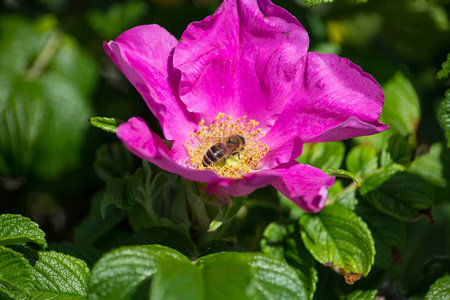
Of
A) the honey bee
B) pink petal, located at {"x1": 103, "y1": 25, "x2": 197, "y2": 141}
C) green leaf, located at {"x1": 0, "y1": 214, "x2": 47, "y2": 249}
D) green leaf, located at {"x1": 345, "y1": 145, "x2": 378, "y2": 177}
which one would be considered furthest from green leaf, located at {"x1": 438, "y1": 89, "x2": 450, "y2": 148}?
green leaf, located at {"x1": 0, "y1": 214, "x2": 47, "y2": 249}

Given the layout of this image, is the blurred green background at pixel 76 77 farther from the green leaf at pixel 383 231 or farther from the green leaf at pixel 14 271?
the green leaf at pixel 14 271

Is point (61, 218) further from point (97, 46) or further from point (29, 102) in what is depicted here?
point (97, 46)

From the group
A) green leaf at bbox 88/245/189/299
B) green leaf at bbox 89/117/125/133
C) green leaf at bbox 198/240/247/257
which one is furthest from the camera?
green leaf at bbox 198/240/247/257

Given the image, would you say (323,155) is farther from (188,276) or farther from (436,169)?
(188,276)

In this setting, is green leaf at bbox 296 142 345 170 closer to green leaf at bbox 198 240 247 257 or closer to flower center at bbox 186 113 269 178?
flower center at bbox 186 113 269 178

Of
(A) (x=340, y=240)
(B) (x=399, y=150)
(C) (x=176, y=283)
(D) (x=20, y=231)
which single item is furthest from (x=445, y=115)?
(D) (x=20, y=231)

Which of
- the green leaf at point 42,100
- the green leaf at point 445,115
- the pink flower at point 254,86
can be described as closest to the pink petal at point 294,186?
the pink flower at point 254,86
